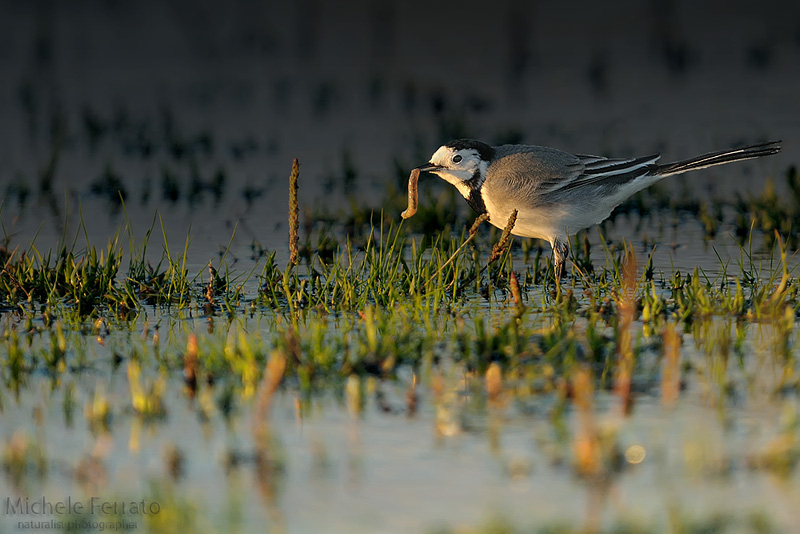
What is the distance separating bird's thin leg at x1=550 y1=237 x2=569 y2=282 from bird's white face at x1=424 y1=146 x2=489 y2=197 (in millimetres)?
764

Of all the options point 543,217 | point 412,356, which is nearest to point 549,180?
point 543,217

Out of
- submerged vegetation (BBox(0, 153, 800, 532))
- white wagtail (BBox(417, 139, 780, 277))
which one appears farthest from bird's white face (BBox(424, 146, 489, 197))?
submerged vegetation (BBox(0, 153, 800, 532))

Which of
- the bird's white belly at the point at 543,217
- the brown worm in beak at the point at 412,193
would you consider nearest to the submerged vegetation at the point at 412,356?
the bird's white belly at the point at 543,217

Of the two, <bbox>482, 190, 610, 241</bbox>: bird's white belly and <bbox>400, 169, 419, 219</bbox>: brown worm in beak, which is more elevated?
<bbox>400, 169, 419, 219</bbox>: brown worm in beak

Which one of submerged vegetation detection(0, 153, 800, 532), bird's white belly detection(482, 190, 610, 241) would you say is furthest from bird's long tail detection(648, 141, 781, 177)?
submerged vegetation detection(0, 153, 800, 532)

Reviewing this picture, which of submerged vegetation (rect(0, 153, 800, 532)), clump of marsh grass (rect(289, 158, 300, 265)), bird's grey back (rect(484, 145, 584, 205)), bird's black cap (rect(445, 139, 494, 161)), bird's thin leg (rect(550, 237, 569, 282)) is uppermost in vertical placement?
bird's black cap (rect(445, 139, 494, 161))

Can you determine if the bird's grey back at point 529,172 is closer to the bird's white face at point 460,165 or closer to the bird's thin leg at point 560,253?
the bird's white face at point 460,165

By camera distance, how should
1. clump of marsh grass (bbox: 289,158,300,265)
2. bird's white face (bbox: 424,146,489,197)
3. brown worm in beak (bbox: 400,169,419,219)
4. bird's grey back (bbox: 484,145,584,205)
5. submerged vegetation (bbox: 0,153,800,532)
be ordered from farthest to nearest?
bird's white face (bbox: 424,146,489,197), bird's grey back (bbox: 484,145,584,205), brown worm in beak (bbox: 400,169,419,219), clump of marsh grass (bbox: 289,158,300,265), submerged vegetation (bbox: 0,153,800,532)

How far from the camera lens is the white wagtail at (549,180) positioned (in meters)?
9.52

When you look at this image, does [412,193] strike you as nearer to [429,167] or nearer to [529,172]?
[429,167]

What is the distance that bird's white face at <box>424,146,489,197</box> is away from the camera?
9.70 m

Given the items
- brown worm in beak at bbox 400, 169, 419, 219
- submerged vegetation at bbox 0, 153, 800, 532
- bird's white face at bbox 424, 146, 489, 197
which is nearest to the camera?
submerged vegetation at bbox 0, 153, 800, 532

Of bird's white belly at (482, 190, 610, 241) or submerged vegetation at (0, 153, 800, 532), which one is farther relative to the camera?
bird's white belly at (482, 190, 610, 241)

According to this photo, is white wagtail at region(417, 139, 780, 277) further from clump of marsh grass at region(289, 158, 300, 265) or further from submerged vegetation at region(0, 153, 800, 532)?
clump of marsh grass at region(289, 158, 300, 265)
